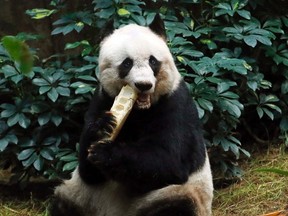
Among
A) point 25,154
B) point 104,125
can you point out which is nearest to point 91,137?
point 104,125

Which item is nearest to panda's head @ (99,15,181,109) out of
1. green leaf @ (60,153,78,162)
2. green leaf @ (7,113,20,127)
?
green leaf @ (60,153,78,162)

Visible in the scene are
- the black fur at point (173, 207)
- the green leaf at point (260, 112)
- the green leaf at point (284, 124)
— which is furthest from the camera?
the green leaf at point (284, 124)

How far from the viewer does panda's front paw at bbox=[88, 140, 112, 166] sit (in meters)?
2.72

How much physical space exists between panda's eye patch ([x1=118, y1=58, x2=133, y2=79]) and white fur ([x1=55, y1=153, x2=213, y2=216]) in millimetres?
733

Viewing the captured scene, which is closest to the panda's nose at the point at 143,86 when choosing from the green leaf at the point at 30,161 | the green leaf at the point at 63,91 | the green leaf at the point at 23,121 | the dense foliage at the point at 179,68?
the dense foliage at the point at 179,68

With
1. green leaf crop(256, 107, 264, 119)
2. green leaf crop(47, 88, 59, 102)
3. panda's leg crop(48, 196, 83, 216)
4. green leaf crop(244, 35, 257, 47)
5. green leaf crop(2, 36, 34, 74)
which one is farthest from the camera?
green leaf crop(256, 107, 264, 119)

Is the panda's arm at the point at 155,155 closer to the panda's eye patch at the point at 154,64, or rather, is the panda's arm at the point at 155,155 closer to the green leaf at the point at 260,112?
the panda's eye patch at the point at 154,64

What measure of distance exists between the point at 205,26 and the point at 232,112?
37.1 inches

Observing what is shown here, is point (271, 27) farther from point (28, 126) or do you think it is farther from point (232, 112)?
point (28, 126)

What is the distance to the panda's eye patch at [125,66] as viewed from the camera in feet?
9.37

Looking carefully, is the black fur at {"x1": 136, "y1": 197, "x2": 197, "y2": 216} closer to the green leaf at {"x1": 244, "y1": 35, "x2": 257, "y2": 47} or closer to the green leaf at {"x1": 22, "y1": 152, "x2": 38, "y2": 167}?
the green leaf at {"x1": 22, "y1": 152, "x2": 38, "y2": 167}

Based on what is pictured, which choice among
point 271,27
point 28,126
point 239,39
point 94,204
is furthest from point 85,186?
point 271,27

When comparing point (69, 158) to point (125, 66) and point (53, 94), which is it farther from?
point (125, 66)

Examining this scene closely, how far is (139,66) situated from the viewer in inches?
111
